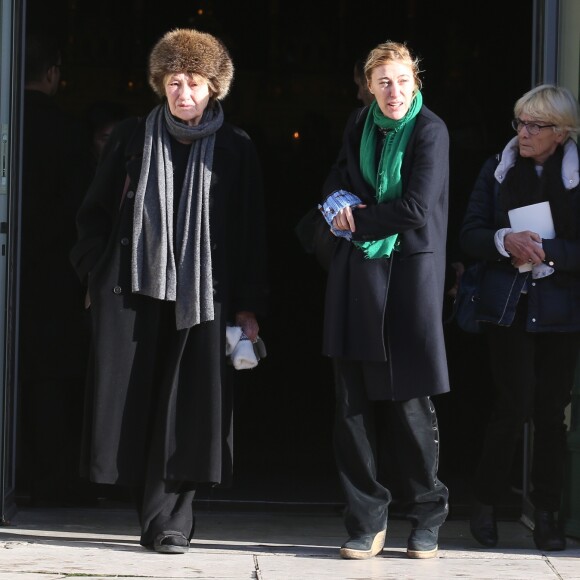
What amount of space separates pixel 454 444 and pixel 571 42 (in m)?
2.56

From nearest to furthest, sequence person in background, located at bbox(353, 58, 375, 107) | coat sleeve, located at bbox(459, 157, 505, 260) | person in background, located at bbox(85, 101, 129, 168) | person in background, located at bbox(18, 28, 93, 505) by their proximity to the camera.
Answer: coat sleeve, located at bbox(459, 157, 505, 260) < person in background, located at bbox(353, 58, 375, 107) < person in background, located at bbox(18, 28, 93, 505) < person in background, located at bbox(85, 101, 129, 168)

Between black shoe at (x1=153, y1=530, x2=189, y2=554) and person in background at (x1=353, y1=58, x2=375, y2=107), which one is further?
person in background at (x1=353, y1=58, x2=375, y2=107)

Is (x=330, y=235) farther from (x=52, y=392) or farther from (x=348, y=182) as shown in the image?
(x=52, y=392)

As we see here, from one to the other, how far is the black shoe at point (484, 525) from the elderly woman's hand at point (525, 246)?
0.95 metres

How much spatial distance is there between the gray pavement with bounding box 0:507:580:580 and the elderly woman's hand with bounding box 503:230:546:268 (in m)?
1.08

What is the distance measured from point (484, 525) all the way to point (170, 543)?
119 cm

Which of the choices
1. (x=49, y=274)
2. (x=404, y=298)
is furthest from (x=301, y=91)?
(x=404, y=298)

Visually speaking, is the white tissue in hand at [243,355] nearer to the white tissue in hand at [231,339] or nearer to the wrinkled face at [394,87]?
the white tissue in hand at [231,339]

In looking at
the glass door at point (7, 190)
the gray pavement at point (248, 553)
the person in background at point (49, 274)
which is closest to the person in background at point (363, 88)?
the person in background at point (49, 274)

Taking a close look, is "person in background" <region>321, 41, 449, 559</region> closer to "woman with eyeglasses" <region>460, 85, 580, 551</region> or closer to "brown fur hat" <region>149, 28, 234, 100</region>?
"woman with eyeglasses" <region>460, 85, 580, 551</region>

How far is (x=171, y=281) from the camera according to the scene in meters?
4.79

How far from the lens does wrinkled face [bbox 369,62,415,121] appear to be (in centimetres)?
473

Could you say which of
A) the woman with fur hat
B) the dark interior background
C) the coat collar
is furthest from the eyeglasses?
the dark interior background

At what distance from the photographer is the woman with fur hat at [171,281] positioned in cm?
480
